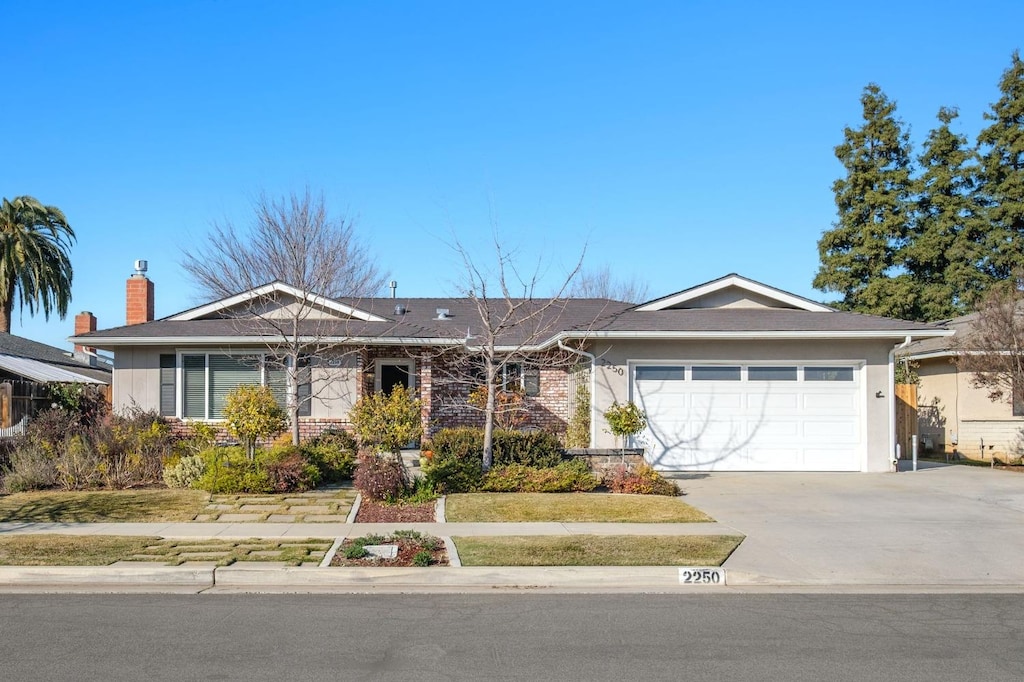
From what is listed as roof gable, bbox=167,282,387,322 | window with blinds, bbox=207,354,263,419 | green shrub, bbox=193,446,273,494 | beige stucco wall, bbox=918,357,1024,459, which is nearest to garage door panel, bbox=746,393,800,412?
beige stucco wall, bbox=918,357,1024,459

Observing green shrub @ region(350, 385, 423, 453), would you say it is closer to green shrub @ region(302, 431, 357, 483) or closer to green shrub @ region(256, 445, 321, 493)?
green shrub @ region(256, 445, 321, 493)

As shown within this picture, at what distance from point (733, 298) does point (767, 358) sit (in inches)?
98.6

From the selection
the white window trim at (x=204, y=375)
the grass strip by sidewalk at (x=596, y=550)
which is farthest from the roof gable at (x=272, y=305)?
the grass strip by sidewalk at (x=596, y=550)

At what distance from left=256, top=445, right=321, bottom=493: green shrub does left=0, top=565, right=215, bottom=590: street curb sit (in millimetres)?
5161

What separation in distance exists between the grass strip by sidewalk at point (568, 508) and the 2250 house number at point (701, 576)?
2.85 m

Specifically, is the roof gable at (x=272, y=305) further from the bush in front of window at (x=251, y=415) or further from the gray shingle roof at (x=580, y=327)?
the bush in front of window at (x=251, y=415)

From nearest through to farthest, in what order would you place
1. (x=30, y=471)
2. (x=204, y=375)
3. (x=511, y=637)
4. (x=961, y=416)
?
(x=511, y=637) < (x=30, y=471) < (x=204, y=375) < (x=961, y=416)

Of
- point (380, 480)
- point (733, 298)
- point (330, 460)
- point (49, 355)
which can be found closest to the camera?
point (380, 480)

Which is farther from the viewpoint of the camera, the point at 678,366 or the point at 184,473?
the point at 678,366

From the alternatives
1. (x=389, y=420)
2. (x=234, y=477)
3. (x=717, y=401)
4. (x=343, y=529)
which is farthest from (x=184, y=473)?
(x=717, y=401)

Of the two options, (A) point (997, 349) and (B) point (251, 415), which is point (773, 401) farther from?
(B) point (251, 415)

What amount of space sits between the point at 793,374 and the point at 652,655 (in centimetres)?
1264

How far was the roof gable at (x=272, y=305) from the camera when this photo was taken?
63.5ft

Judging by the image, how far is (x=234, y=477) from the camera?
46.0 feet
